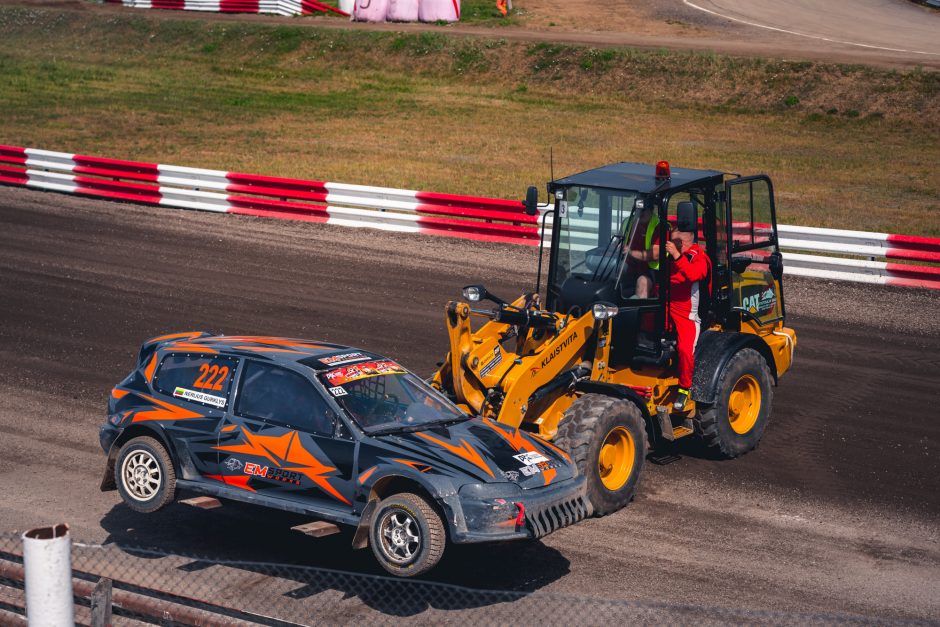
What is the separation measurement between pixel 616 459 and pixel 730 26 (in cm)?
3784

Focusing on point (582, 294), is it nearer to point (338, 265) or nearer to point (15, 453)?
point (15, 453)

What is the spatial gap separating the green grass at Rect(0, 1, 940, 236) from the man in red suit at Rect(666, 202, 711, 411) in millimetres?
13015

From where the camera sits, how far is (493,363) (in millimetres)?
9789

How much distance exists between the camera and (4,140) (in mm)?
30234

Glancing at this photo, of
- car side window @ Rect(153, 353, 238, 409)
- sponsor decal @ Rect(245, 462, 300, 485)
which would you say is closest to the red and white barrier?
car side window @ Rect(153, 353, 238, 409)

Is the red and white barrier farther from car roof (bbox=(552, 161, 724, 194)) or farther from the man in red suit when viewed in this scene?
the man in red suit

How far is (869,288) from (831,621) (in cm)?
1213

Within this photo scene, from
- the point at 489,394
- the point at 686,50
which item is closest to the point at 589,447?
the point at 489,394

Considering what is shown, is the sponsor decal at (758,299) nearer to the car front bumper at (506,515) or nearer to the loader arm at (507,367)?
the loader arm at (507,367)

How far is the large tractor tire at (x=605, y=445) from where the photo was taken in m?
9.23

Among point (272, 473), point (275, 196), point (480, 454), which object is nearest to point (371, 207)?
point (275, 196)

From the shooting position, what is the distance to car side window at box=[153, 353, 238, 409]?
890 centimetres

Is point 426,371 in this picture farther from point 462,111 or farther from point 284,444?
point 462,111

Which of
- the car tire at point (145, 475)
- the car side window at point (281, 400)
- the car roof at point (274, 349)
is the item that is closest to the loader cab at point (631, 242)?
the car roof at point (274, 349)
